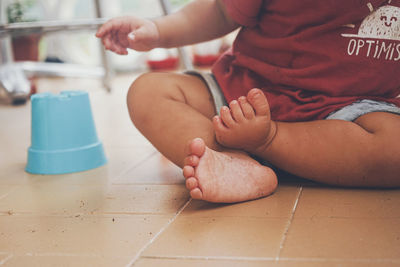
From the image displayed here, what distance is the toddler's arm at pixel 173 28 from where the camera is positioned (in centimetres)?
98

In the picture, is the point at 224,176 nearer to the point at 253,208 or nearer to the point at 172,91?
the point at 253,208

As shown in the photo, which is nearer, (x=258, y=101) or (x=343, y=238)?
(x=343, y=238)

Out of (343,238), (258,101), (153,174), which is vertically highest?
(258,101)

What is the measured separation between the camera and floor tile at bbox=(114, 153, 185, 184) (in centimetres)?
95

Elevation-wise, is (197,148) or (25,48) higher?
(197,148)

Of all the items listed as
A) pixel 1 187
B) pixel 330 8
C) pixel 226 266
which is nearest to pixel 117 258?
pixel 226 266

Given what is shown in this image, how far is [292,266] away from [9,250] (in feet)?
1.18

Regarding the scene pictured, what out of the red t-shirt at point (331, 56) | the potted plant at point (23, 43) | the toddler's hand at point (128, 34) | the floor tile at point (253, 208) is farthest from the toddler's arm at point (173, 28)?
the potted plant at point (23, 43)

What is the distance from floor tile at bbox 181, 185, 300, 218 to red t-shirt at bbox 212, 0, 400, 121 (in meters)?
0.16

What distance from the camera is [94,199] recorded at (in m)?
0.85

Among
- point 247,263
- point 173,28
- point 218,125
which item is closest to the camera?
point 247,263

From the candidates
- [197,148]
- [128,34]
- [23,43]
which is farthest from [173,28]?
[23,43]

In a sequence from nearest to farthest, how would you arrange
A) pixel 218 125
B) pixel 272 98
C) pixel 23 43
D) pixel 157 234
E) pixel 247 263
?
pixel 247 263
pixel 157 234
pixel 218 125
pixel 272 98
pixel 23 43

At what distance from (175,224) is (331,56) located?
1.35 feet
